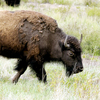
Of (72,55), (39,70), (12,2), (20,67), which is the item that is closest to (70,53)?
(72,55)

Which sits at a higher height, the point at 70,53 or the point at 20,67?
the point at 70,53

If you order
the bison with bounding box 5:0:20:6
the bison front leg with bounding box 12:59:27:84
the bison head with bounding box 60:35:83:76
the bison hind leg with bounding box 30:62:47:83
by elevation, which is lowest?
the bison with bounding box 5:0:20:6

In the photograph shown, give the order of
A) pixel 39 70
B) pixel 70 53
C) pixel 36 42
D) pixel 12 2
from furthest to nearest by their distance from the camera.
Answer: pixel 12 2 → pixel 70 53 → pixel 39 70 → pixel 36 42

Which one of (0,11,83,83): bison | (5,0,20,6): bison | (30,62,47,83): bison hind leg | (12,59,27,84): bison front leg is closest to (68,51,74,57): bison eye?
(0,11,83,83): bison

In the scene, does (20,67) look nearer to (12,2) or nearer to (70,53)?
(70,53)

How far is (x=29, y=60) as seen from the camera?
20.5 ft

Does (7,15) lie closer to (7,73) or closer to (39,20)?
(39,20)

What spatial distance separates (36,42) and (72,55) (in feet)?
3.42

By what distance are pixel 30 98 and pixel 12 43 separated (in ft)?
5.99

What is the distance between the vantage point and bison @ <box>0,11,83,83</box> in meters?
6.08

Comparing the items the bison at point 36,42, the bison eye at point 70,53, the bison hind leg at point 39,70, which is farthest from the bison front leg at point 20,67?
the bison eye at point 70,53

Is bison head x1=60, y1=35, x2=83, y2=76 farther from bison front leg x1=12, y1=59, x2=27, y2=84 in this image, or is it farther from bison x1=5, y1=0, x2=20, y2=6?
bison x1=5, y1=0, x2=20, y2=6

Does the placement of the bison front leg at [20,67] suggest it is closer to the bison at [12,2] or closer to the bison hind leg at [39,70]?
the bison hind leg at [39,70]

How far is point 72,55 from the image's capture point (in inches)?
256
